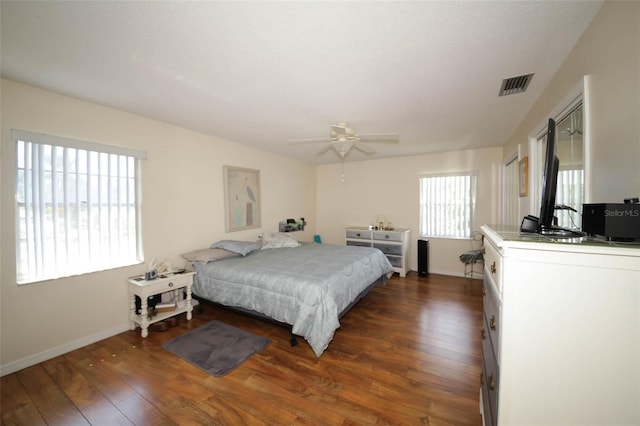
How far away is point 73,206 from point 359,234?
4517 mm

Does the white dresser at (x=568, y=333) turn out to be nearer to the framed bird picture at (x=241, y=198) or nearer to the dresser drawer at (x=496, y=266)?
the dresser drawer at (x=496, y=266)

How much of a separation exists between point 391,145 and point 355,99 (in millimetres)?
2075

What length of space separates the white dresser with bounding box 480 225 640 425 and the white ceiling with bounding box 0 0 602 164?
1.35 metres

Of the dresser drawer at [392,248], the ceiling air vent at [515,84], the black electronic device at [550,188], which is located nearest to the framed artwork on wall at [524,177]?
the ceiling air vent at [515,84]

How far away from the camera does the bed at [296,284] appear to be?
231cm

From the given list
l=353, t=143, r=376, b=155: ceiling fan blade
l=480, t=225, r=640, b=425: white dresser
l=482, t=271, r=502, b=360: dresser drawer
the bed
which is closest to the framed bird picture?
the bed

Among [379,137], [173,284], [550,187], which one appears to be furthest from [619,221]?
[173,284]

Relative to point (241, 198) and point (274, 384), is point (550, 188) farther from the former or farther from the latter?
point (241, 198)

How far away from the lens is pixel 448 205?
4.89 meters

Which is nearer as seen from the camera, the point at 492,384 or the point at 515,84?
the point at 492,384

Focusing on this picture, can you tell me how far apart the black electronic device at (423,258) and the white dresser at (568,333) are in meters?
4.13

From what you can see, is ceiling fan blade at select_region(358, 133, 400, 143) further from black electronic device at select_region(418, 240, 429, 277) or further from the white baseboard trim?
the white baseboard trim

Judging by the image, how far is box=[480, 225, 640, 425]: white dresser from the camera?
2.56 feet

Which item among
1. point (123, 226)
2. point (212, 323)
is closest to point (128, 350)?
point (212, 323)
